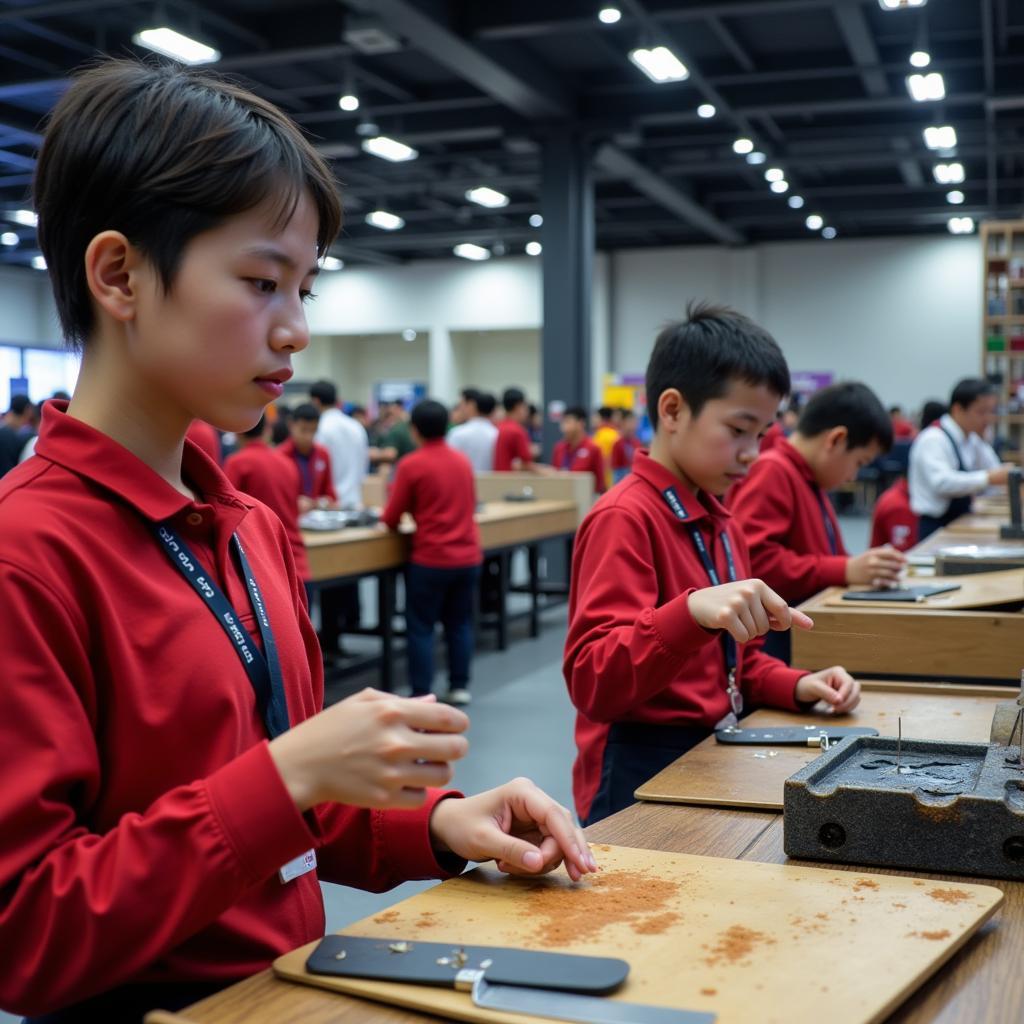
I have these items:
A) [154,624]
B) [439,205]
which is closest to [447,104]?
[439,205]

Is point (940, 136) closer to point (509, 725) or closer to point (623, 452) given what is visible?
point (623, 452)

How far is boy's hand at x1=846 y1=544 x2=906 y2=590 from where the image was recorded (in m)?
2.99

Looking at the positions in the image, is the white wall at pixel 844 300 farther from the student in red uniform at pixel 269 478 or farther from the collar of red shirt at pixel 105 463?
the collar of red shirt at pixel 105 463

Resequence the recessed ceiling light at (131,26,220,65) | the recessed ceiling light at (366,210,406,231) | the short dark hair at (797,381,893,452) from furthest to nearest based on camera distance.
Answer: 1. the recessed ceiling light at (366,210,406,231)
2. the recessed ceiling light at (131,26,220,65)
3. the short dark hair at (797,381,893,452)

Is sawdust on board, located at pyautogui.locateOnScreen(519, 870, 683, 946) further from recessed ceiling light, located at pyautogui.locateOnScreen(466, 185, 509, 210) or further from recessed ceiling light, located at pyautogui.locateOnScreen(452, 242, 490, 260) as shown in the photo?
recessed ceiling light, located at pyautogui.locateOnScreen(452, 242, 490, 260)

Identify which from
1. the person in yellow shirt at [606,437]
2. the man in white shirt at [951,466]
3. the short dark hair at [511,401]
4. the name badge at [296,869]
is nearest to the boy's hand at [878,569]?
the name badge at [296,869]

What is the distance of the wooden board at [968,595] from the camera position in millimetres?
2506

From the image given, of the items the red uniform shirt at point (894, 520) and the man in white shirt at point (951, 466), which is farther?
the man in white shirt at point (951, 466)

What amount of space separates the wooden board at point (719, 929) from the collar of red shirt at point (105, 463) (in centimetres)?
38

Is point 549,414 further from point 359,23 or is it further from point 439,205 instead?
point 439,205

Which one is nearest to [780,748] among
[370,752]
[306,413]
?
[370,752]

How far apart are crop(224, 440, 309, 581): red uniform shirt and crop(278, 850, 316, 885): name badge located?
13.5ft

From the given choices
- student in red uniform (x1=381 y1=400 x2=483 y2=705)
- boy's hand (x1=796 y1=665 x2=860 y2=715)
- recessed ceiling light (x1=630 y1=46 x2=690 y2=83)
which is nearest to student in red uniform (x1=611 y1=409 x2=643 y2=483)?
recessed ceiling light (x1=630 y1=46 x2=690 y2=83)

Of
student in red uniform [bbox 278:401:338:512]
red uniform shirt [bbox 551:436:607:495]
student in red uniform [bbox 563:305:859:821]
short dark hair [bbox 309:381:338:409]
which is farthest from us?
red uniform shirt [bbox 551:436:607:495]
